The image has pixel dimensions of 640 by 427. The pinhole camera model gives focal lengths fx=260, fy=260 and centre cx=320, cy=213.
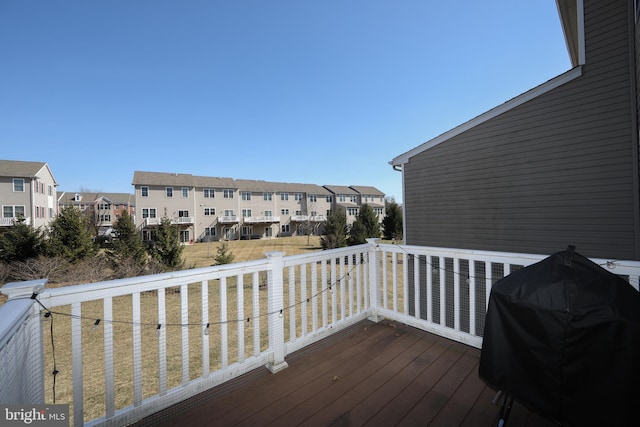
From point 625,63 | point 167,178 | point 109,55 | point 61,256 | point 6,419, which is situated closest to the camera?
point 6,419

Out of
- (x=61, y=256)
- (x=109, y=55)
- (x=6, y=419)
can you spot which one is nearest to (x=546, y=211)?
(x=6, y=419)

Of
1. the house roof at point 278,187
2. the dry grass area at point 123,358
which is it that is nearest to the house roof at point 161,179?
the house roof at point 278,187

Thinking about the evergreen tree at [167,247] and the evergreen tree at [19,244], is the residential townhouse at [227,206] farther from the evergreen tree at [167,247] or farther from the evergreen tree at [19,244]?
the evergreen tree at [167,247]

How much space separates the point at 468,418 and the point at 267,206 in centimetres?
3001

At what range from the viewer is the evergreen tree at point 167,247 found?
986cm

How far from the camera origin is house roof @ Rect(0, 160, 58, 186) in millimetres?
18828

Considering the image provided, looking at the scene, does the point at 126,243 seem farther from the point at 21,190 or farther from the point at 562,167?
the point at 21,190

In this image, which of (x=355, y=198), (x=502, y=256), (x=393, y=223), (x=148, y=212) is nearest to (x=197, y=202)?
(x=148, y=212)

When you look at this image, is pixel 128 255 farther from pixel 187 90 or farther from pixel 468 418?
pixel 468 418

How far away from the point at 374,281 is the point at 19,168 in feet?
93.5

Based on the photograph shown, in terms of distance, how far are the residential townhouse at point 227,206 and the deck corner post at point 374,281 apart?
22.1 m

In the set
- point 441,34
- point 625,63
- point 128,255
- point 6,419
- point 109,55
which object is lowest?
point 128,255

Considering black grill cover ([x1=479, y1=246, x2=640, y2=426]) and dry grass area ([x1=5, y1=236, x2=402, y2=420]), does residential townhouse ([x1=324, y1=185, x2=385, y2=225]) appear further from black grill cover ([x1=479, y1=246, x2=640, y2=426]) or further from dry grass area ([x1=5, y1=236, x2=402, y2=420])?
black grill cover ([x1=479, y1=246, x2=640, y2=426])

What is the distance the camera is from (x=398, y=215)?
20.7m
